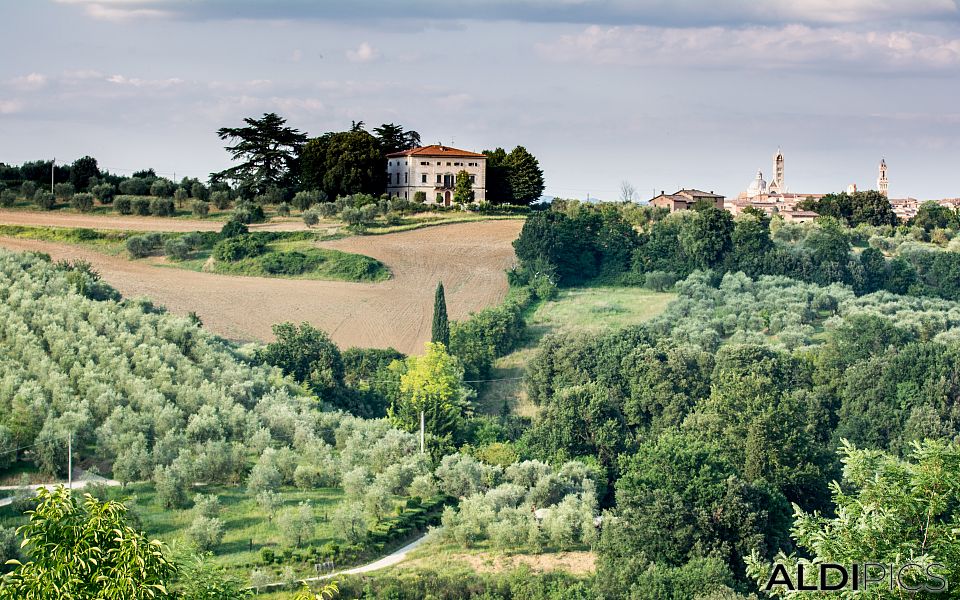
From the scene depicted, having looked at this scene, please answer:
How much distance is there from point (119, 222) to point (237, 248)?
294 inches

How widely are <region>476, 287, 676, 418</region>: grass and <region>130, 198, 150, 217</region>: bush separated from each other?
22.5 meters

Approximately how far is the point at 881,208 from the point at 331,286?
142ft

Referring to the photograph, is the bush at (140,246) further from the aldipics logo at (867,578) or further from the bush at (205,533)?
the aldipics logo at (867,578)

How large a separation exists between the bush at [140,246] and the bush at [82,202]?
7.14m

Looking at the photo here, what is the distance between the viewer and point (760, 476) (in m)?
34.6

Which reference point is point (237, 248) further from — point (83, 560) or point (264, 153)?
point (83, 560)

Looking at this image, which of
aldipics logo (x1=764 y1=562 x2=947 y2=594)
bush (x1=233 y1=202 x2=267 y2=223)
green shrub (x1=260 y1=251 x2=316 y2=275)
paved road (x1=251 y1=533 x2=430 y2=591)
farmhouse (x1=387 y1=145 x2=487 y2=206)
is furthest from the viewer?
farmhouse (x1=387 y1=145 x2=487 y2=206)

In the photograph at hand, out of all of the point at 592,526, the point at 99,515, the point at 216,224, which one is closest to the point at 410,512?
the point at 592,526

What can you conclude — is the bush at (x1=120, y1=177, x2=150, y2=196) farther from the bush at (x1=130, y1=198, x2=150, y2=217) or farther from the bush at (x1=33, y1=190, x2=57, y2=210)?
the bush at (x1=33, y1=190, x2=57, y2=210)

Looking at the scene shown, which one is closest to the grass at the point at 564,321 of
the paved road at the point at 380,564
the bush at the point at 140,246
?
the paved road at the point at 380,564

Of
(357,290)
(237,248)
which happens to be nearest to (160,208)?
(237,248)

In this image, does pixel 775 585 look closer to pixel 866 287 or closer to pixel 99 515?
pixel 99 515

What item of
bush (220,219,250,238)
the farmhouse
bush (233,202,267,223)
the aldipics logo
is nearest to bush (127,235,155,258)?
bush (220,219,250,238)

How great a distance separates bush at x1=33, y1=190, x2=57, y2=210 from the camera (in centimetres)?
6284
